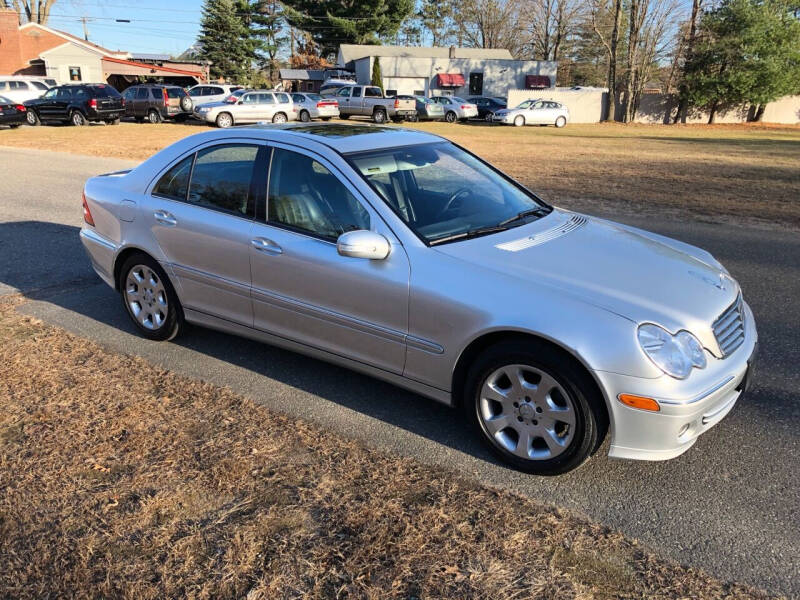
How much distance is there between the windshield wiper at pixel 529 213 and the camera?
4.04 metres

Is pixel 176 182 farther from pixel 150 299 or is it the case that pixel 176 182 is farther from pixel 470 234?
pixel 470 234

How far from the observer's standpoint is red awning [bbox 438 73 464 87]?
52625 mm

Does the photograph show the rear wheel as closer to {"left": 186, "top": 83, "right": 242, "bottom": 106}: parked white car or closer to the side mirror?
{"left": 186, "top": 83, "right": 242, "bottom": 106}: parked white car

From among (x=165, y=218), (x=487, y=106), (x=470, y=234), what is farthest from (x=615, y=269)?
(x=487, y=106)

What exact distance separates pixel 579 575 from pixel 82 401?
301cm

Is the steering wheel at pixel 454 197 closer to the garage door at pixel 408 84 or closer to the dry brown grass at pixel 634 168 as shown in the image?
the dry brown grass at pixel 634 168

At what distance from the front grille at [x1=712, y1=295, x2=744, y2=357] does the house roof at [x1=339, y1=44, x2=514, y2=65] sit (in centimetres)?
5494

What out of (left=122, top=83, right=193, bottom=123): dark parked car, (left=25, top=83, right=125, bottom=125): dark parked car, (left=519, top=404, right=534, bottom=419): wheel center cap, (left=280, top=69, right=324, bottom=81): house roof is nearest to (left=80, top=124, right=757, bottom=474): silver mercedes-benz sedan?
(left=519, top=404, right=534, bottom=419): wheel center cap

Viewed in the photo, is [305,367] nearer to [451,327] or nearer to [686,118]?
[451,327]

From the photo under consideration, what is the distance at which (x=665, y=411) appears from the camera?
2893 mm

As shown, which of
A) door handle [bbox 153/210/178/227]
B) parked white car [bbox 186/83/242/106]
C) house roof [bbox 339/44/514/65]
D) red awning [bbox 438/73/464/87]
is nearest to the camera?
door handle [bbox 153/210/178/227]

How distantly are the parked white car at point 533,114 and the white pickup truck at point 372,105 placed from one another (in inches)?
214

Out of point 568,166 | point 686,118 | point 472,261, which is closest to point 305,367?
point 472,261

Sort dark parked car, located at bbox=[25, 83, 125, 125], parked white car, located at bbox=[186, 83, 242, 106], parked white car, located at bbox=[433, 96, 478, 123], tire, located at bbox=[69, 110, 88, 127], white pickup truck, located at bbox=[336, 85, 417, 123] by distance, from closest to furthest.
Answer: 1. dark parked car, located at bbox=[25, 83, 125, 125]
2. tire, located at bbox=[69, 110, 88, 127]
3. parked white car, located at bbox=[186, 83, 242, 106]
4. white pickup truck, located at bbox=[336, 85, 417, 123]
5. parked white car, located at bbox=[433, 96, 478, 123]
